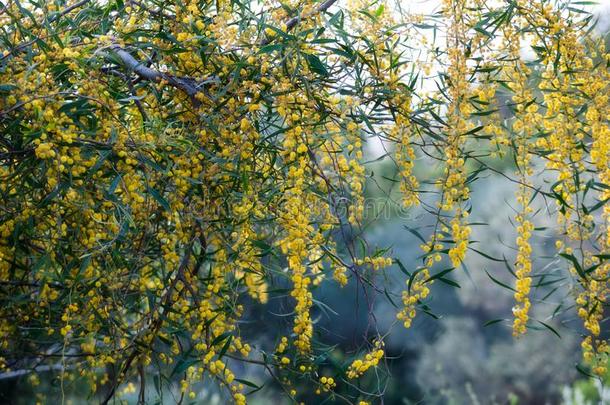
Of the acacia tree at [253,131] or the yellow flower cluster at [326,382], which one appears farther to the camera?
the yellow flower cluster at [326,382]

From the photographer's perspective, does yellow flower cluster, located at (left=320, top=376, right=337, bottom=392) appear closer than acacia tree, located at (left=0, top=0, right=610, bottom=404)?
No

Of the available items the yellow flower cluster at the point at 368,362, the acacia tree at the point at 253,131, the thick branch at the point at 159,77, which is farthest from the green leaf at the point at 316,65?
the yellow flower cluster at the point at 368,362

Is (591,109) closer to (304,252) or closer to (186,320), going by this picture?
(304,252)

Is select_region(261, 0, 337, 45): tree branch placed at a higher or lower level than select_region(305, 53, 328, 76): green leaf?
higher

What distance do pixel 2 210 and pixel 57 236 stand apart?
0.16 m

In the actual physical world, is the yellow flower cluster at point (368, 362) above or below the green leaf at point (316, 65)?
below

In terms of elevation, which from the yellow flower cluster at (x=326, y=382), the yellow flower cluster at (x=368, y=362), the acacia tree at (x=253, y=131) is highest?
the acacia tree at (x=253, y=131)

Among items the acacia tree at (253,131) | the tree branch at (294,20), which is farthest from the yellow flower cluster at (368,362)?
the tree branch at (294,20)

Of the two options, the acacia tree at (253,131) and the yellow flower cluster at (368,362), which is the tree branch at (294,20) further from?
the yellow flower cluster at (368,362)

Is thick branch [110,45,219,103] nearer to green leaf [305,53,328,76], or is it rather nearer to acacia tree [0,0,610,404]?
acacia tree [0,0,610,404]

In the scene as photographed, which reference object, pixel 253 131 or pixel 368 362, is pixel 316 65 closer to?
pixel 253 131

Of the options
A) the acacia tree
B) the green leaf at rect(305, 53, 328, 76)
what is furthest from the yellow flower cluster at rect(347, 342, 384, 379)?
the green leaf at rect(305, 53, 328, 76)

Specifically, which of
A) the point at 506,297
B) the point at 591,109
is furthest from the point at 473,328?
the point at 591,109

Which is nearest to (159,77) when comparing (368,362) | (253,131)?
(253,131)
